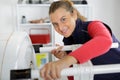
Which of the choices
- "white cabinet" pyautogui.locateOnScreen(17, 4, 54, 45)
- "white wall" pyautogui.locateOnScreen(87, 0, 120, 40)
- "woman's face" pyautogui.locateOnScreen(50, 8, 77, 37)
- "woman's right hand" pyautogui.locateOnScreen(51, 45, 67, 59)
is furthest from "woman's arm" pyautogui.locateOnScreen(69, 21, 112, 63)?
"white wall" pyautogui.locateOnScreen(87, 0, 120, 40)

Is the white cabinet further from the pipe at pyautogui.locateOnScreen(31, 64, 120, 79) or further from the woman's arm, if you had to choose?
the pipe at pyautogui.locateOnScreen(31, 64, 120, 79)

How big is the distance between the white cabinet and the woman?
1851 mm

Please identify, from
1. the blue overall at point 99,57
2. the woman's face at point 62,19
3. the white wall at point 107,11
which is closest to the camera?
the woman's face at point 62,19

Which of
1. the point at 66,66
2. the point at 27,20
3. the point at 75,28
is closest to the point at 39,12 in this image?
the point at 27,20

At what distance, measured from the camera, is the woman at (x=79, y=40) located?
62 centimetres

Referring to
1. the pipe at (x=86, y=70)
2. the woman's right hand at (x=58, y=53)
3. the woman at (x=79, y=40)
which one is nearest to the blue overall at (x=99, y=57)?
the woman at (x=79, y=40)

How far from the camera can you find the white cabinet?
3.13m

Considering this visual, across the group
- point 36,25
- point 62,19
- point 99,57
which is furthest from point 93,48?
point 36,25

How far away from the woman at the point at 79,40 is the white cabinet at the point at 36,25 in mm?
1851

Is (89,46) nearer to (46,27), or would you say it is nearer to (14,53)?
(14,53)

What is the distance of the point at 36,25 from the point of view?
321 cm

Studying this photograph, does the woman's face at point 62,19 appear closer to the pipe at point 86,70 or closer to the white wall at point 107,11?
the pipe at point 86,70

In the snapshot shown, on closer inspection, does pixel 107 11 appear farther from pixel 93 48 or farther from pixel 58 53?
pixel 93 48

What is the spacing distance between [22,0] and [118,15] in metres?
1.56
